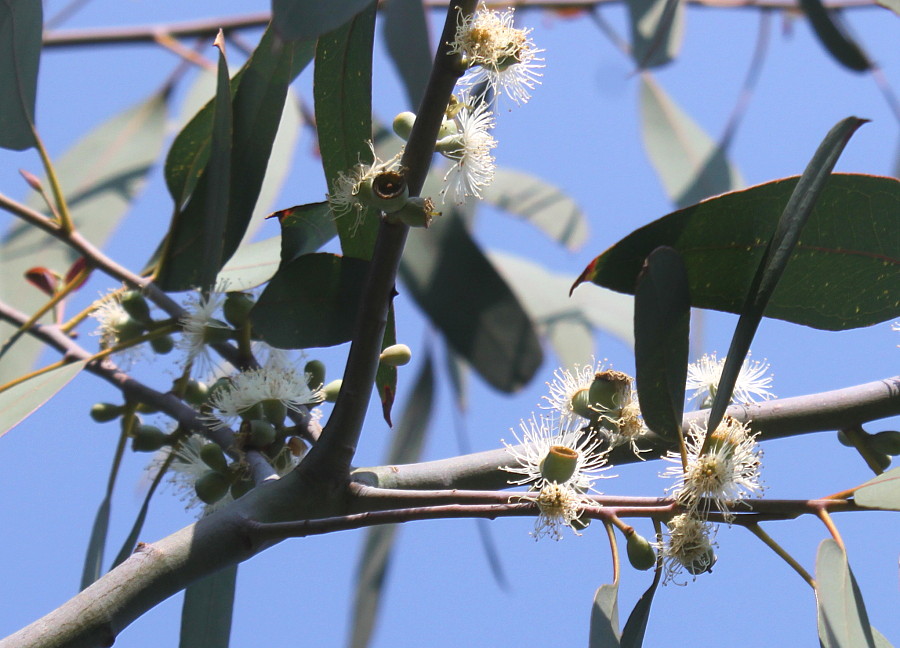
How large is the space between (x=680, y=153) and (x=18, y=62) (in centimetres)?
148

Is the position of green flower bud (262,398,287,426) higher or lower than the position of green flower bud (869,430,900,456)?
higher

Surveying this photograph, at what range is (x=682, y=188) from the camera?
1877mm

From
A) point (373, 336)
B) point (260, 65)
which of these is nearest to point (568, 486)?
point (373, 336)

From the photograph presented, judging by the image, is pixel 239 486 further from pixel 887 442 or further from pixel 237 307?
pixel 887 442

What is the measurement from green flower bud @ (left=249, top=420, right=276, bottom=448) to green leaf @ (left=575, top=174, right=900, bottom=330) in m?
0.32

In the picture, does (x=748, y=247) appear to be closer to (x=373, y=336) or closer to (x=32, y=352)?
(x=373, y=336)

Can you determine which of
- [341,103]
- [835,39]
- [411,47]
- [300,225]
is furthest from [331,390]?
[835,39]

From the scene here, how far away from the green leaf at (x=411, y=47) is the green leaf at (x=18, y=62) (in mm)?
453

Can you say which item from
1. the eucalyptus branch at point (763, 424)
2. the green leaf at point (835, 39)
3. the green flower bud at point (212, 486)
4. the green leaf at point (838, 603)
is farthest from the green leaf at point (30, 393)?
the green leaf at point (835, 39)

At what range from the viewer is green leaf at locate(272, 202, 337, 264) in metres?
0.77

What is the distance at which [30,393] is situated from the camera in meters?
0.85

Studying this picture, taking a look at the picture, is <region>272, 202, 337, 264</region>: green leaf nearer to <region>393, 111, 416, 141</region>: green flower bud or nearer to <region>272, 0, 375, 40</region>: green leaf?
<region>393, 111, 416, 141</region>: green flower bud

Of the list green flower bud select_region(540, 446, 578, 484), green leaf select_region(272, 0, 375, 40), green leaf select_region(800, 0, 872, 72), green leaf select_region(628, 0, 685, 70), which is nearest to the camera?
green leaf select_region(272, 0, 375, 40)

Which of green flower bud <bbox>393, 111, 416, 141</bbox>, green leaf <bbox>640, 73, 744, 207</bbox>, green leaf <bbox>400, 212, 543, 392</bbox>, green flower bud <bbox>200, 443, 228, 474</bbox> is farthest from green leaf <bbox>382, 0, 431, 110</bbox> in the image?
green leaf <bbox>640, 73, 744, 207</bbox>
